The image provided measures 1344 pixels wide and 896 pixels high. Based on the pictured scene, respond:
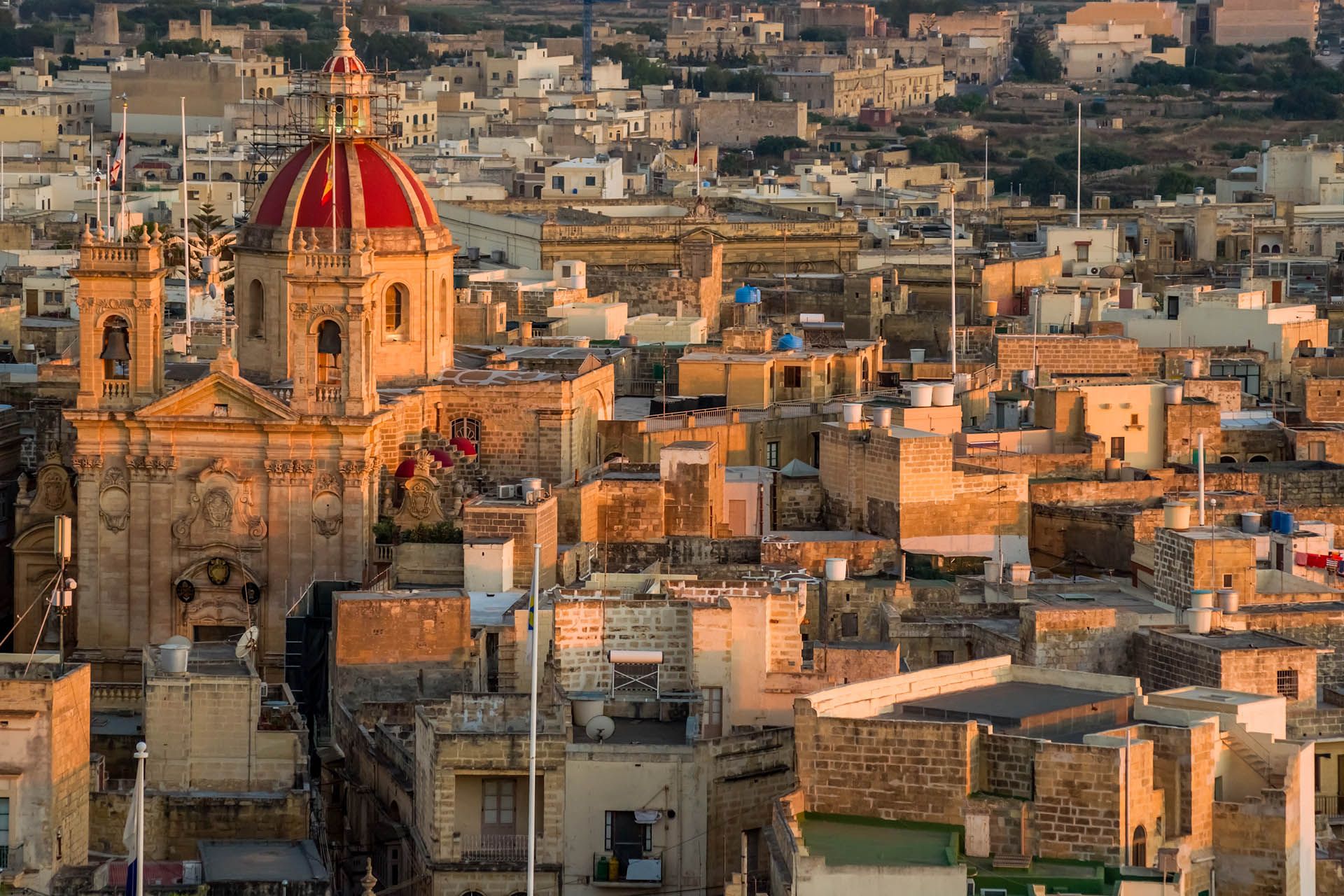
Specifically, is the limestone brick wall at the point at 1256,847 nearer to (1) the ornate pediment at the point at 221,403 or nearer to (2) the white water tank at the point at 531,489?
(2) the white water tank at the point at 531,489

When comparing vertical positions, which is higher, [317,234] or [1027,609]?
[317,234]

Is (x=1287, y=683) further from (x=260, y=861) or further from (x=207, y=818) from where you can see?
(x=207, y=818)

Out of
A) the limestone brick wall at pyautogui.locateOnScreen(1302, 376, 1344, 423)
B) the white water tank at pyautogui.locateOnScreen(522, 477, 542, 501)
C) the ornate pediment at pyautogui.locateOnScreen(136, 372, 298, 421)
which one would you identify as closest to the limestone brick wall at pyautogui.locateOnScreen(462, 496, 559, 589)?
the white water tank at pyautogui.locateOnScreen(522, 477, 542, 501)

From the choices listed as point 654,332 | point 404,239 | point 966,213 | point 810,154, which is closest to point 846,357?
point 654,332

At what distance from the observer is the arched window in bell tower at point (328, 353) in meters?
61.1

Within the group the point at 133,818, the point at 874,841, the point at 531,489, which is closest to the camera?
the point at 874,841

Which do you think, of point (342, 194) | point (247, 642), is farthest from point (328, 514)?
point (342, 194)

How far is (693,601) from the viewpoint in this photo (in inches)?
1959

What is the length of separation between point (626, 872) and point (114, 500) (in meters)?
18.4

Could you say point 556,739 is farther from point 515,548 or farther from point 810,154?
point 810,154

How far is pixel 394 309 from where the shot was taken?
6650cm

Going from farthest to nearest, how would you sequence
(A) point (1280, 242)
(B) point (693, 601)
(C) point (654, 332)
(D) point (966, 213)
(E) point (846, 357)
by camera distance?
1. (D) point (966, 213)
2. (A) point (1280, 242)
3. (C) point (654, 332)
4. (E) point (846, 357)
5. (B) point (693, 601)

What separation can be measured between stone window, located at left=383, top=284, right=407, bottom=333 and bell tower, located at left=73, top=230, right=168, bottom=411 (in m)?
5.36

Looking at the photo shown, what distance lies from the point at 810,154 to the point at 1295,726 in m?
137
